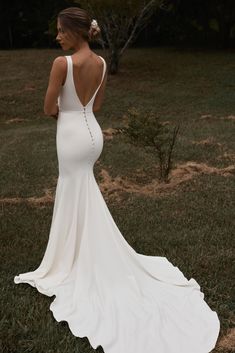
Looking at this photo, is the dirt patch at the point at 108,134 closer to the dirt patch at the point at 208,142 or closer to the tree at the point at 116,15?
the dirt patch at the point at 208,142

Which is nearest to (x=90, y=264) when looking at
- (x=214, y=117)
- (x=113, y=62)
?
(x=214, y=117)

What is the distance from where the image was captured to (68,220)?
4465 millimetres

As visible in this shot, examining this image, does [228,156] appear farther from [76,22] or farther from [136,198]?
[76,22]

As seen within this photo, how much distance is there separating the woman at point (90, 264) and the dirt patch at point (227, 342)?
6 centimetres

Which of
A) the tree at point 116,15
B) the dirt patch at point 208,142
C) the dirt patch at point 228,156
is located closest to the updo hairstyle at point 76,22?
the dirt patch at point 228,156

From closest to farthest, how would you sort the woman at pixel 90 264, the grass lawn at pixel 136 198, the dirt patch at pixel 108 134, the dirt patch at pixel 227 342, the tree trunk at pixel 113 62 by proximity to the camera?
1. the dirt patch at pixel 227 342
2. the woman at pixel 90 264
3. the grass lawn at pixel 136 198
4. the dirt patch at pixel 108 134
5. the tree trunk at pixel 113 62

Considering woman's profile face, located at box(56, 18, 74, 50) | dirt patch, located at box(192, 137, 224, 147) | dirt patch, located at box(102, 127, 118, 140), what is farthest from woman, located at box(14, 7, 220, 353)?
dirt patch, located at box(102, 127, 118, 140)

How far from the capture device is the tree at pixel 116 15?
17641 mm

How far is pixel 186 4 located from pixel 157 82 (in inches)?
334

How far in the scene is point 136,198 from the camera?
7570mm

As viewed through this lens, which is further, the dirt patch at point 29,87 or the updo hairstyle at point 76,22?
the dirt patch at point 29,87

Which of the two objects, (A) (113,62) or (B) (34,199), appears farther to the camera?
(A) (113,62)

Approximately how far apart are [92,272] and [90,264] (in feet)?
0.22

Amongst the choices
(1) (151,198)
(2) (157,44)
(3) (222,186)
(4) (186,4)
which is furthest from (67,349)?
(2) (157,44)
